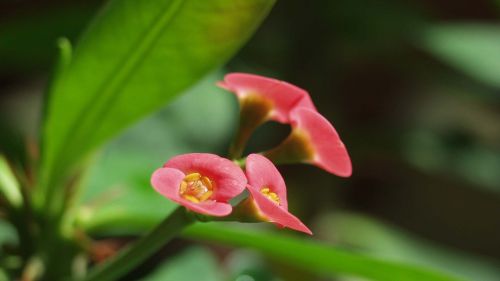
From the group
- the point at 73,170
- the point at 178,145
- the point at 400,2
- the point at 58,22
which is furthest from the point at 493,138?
the point at 73,170

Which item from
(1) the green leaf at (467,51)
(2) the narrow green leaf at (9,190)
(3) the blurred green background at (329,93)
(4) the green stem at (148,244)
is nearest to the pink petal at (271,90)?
(4) the green stem at (148,244)

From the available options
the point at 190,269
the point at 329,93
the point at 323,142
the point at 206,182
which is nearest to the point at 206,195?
the point at 206,182

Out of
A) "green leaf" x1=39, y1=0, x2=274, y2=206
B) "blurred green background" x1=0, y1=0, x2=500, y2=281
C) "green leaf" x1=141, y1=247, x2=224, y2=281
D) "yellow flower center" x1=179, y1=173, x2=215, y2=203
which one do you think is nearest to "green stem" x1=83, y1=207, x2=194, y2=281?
"yellow flower center" x1=179, y1=173, x2=215, y2=203

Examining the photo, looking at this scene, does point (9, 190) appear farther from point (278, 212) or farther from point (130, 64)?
point (278, 212)

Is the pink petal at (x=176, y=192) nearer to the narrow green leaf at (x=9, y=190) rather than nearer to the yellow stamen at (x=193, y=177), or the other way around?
the yellow stamen at (x=193, y=177)

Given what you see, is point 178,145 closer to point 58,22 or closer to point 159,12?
point 58,22

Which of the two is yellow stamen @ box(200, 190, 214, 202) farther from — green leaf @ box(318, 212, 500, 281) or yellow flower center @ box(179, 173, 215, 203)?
green leaf @ box(318, 212, 500, 281)
